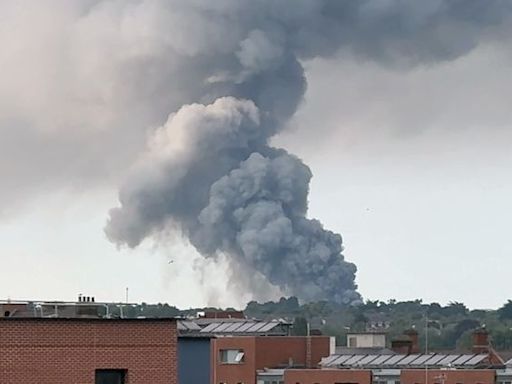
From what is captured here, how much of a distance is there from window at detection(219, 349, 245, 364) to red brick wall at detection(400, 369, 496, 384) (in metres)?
11.0

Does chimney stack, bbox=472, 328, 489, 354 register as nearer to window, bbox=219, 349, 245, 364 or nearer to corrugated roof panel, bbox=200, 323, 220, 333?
window, bbox=219, 349, 245, 364

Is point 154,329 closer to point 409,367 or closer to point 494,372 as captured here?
point 494,372

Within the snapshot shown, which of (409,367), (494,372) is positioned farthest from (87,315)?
(409,367)

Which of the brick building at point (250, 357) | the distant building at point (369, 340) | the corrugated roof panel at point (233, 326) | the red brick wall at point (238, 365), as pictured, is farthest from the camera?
the distant building at point (369, 340)

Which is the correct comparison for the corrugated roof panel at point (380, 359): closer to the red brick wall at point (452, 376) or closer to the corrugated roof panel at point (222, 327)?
the red brick wall at point (452, 376)

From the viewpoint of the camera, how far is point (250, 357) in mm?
102312

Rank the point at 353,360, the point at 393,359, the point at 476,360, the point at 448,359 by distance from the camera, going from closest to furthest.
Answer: the point at 448,359 → the point at 476,360 → the point at 393,359 → the point at 353,360

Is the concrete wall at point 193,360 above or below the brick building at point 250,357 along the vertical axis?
below

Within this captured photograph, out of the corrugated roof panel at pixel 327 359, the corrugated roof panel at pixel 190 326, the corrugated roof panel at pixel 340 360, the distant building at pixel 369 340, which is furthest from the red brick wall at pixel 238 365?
the distant building at pixel 369 340

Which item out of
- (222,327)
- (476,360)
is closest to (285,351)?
(222,327)

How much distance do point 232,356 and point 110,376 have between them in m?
59.1

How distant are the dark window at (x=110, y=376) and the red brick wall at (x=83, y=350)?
0.16 meters

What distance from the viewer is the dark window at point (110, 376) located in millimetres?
43375

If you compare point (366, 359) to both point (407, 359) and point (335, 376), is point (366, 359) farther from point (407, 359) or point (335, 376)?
point (335, 376)
